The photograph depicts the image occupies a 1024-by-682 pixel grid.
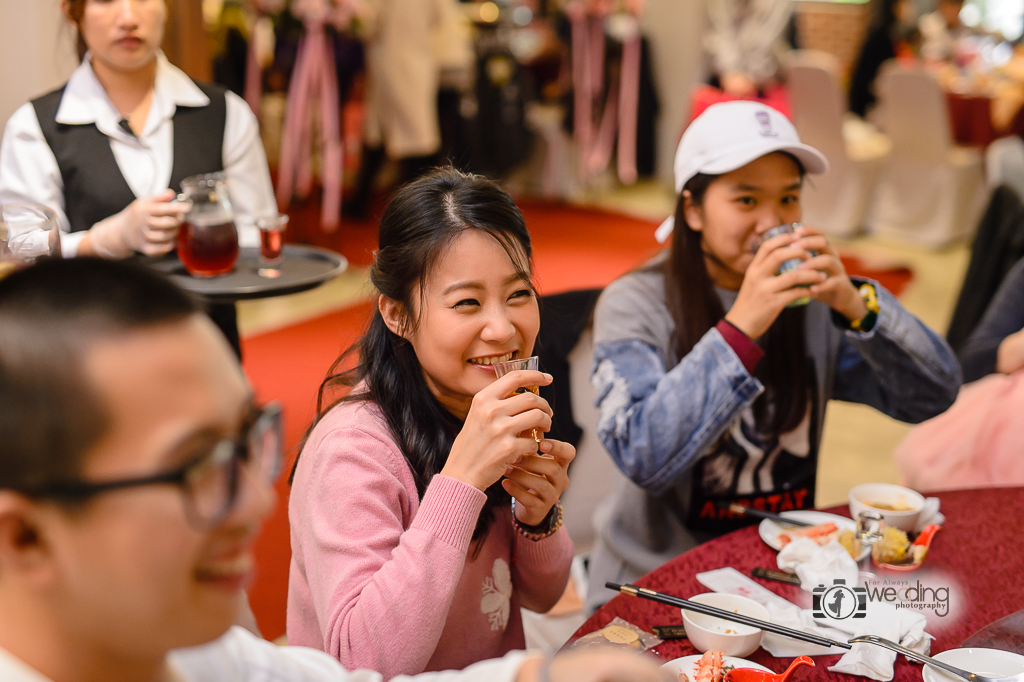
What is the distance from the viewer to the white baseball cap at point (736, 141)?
1732 mm

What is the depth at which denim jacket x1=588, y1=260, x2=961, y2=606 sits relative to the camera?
1.60m

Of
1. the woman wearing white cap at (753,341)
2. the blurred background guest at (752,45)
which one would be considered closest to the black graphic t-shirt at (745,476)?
the woman wearing white cap at (753,341)

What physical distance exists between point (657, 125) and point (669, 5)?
108 cm

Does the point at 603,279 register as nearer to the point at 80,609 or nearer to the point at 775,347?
the point at 775,347

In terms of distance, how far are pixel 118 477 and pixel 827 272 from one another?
1.39 m

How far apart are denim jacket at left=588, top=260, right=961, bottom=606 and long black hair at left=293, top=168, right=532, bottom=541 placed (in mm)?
379

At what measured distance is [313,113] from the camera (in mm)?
5941

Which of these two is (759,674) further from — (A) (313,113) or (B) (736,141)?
(A) (313,113)

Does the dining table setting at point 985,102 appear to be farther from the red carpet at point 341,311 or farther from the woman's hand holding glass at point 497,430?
the woman's hand holding glass at point 497,430

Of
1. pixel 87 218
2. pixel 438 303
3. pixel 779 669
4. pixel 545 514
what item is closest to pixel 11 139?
pixel 87 218

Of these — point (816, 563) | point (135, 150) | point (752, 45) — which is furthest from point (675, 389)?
point (752, 45)

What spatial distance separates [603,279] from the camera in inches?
226

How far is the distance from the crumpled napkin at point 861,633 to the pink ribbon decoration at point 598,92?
698 centimetres

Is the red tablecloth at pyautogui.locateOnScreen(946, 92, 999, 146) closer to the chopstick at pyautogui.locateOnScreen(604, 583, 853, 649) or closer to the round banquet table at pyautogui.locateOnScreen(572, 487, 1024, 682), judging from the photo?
the round banquet table at pyautogui.locateOnScreen(572, 487, 1024, 682)
